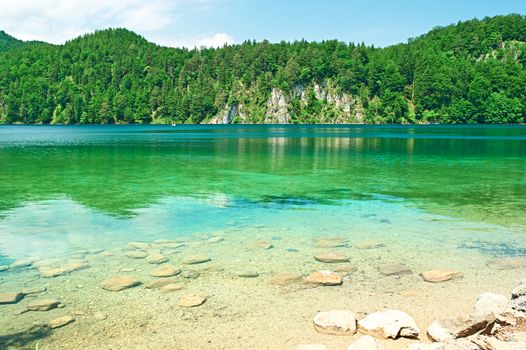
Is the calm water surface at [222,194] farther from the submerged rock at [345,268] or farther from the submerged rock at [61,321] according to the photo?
the submerged rock at [61,321]

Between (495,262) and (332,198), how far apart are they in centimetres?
1515

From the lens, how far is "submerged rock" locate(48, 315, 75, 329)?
11.3m

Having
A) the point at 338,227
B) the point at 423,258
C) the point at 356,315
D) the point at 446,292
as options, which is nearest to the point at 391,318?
the point at 356,315

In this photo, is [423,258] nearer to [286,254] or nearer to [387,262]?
[387,262]

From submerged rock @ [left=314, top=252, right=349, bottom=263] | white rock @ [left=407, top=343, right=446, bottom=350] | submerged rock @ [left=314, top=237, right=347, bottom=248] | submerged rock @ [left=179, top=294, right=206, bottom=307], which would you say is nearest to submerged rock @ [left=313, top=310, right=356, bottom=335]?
white rock @ [left=407, top=343, right=446, bottom=350]

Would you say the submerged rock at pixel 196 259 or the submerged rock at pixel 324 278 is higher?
the submerged rock at pixel 324 278

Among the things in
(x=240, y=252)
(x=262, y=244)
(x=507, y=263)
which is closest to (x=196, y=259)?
(x=240, y=252)

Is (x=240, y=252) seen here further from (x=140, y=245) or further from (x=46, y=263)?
(x=46, y=263)

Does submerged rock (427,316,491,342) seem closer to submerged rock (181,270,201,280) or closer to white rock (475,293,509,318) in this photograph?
white rock (475,293,509,318)

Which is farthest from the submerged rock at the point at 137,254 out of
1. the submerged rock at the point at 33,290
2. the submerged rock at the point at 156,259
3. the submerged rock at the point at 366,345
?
the submerged rock at the point at 366,345

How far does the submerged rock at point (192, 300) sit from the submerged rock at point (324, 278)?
3460 millimetres

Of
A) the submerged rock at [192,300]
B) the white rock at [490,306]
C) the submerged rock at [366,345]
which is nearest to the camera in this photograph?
the submerged rock at [366,345]

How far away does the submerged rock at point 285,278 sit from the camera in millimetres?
14445

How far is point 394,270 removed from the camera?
15.5 m
